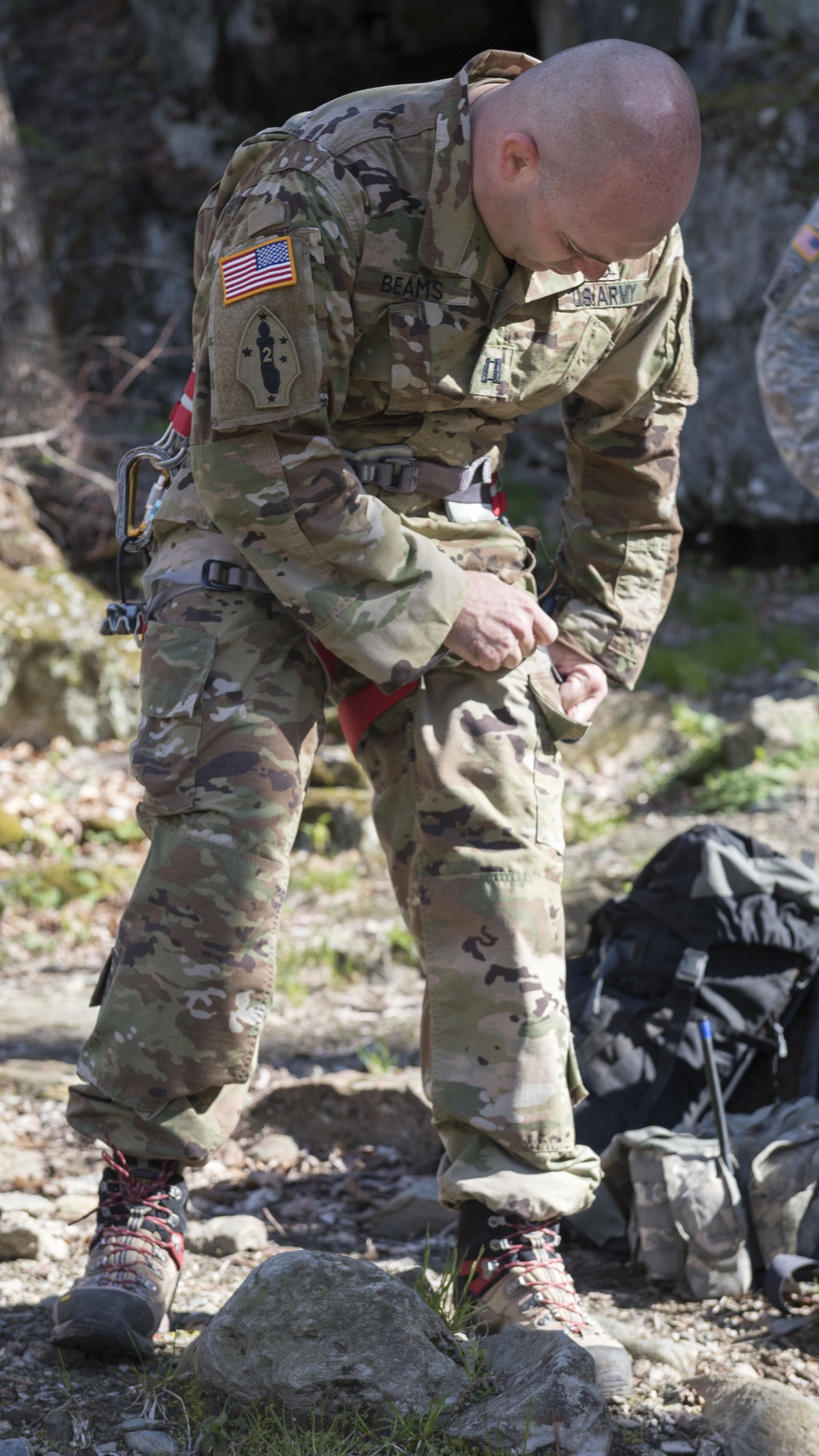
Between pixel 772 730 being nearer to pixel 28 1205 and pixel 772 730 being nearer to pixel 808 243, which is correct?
pixel 808 243

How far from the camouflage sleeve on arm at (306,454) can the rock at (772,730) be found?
4141 millimetres

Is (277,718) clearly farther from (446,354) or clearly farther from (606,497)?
(606,497)

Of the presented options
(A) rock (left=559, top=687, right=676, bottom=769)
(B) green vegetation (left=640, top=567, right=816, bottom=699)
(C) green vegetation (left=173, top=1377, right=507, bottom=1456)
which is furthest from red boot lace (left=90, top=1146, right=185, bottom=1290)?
(B) green vegetation (left=640, top=567, right=816, bottom=699)

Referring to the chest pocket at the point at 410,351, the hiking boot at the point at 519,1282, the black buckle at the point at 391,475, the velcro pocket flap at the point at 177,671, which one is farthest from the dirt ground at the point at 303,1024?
the chest pocket at the point at 410,351

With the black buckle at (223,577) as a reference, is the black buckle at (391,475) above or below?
above

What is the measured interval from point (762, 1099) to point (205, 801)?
1.57m

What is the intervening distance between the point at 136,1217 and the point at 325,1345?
53 cm

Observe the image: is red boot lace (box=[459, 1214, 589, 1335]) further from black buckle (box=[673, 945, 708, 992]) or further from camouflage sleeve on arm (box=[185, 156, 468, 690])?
camouflage sleeve on arm (box=[185, 156, 468, 690])

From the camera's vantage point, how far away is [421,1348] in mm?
1847

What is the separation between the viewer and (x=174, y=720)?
2.20 m

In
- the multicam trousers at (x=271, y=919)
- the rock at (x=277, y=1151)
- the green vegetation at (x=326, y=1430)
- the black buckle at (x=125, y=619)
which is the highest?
the black buckle at (x=125, y=619)

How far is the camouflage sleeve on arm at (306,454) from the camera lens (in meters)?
2.06

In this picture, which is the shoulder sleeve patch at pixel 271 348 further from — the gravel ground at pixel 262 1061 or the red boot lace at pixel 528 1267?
the gravel ground at pixel 262 1061

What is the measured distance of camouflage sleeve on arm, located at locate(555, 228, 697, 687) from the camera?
2518 millimetres
